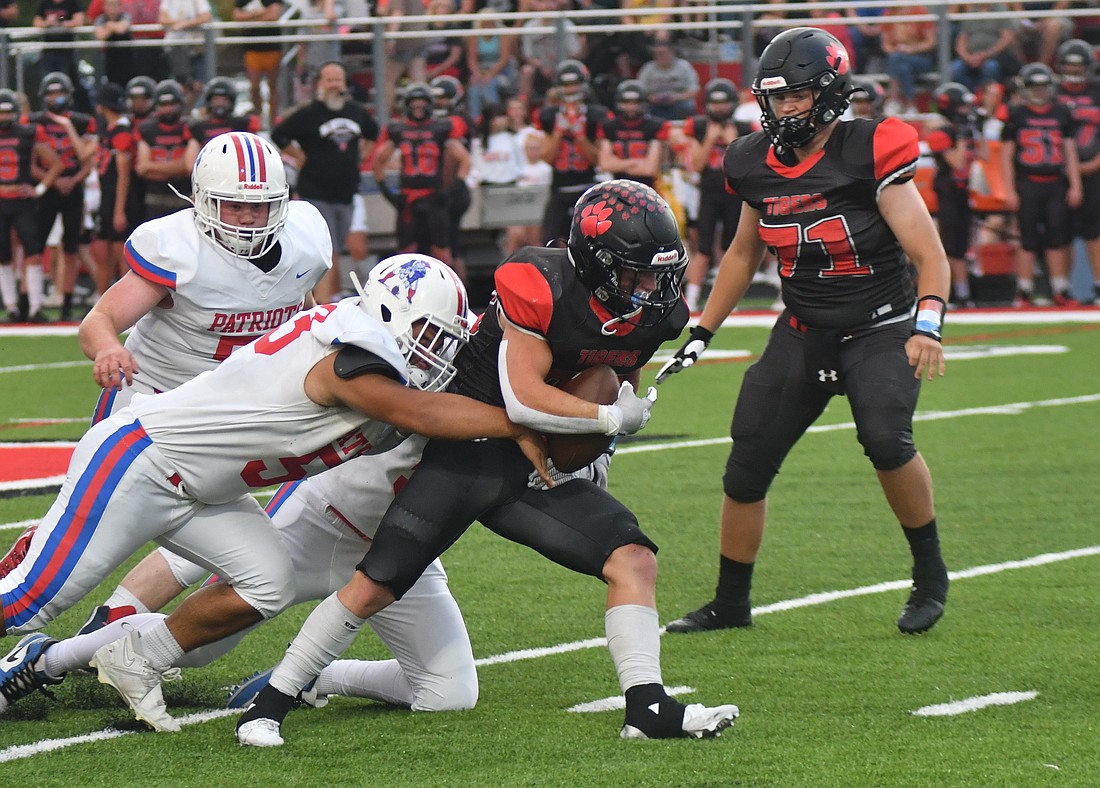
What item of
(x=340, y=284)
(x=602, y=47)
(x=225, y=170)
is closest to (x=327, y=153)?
(x=340, y=284)

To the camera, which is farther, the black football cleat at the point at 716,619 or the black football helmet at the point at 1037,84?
the black football helmet at the point at 1037,84

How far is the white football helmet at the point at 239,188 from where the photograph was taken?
4785 millimetres

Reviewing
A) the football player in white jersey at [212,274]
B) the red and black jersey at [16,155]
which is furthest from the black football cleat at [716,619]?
the red and black jersey at [16,155]

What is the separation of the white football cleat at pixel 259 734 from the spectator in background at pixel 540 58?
1283 cm

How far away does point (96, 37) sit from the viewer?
55.5 ft

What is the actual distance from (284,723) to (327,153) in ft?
32.6

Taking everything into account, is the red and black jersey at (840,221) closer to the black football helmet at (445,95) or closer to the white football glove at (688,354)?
the white football glove at (688,354)

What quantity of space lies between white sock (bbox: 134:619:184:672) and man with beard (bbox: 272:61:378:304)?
9516mm

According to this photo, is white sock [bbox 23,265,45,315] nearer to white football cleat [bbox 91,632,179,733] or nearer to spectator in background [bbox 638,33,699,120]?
spectator in background [bbox 638,33,699,120]

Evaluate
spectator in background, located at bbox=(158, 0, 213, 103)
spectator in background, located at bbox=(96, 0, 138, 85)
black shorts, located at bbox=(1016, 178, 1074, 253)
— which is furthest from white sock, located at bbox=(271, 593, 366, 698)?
spectator in background, located at bbox=(96, 0, 138, 85)

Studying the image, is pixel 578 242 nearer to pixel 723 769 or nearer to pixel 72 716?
pixel 723 769

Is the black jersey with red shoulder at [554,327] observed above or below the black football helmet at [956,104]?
above

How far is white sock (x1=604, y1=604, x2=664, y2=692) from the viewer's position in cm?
397

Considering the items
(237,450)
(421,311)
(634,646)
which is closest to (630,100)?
(421,311)
